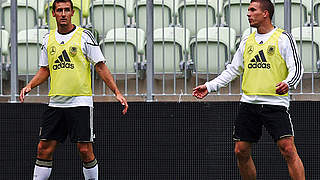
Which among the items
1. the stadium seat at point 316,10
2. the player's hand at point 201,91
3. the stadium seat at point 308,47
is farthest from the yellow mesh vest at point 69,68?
the stadium seat at point 316,10

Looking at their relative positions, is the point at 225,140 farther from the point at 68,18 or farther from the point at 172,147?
the point at 68,18

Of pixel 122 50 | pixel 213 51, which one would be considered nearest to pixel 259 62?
pixel 213 51

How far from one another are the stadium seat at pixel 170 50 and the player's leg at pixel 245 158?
64.1 inches

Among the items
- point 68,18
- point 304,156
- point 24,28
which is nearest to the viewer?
point 68,18

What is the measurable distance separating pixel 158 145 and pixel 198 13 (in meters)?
1.75

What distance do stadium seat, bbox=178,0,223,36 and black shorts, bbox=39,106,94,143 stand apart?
2.12 meters

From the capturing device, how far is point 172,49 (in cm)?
828

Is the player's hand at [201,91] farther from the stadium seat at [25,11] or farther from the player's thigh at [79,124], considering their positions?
the stadium seat at [25,11]

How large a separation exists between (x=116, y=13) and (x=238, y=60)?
6.95 feet

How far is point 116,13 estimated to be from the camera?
336 inches

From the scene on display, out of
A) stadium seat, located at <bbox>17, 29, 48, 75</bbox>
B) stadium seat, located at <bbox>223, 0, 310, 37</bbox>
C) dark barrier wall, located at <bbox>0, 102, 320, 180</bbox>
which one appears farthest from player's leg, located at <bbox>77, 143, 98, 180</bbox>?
stadium seat, located at <bbox>223, 0, 310, 37</bbox>

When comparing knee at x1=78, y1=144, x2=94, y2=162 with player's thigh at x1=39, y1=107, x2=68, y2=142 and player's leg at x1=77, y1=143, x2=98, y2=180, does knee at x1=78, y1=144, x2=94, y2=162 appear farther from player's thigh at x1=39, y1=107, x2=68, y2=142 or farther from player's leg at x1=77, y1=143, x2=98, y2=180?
player's thigh at x1=39, y1=107, x2=68, y2=142

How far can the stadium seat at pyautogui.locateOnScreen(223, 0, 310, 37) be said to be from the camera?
824 centimetres

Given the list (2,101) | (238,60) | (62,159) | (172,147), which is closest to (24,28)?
(2,101)
